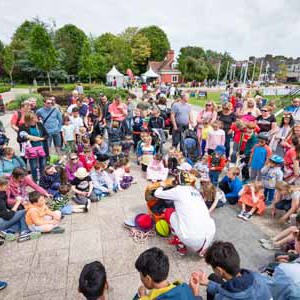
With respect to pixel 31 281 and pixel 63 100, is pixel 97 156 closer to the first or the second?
pixel 31 281

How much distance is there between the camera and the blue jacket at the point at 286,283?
2.07 meters

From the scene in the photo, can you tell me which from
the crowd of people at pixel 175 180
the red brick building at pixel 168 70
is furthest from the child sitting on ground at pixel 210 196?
the red brick building at pixel 168 70

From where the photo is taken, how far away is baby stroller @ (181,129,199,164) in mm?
7074

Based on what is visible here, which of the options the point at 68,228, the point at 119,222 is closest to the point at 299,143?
the point at 119,222

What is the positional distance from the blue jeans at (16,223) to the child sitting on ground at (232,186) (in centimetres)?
389

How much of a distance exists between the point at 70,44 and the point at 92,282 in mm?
51501

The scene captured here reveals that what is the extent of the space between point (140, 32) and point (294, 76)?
5960 cm

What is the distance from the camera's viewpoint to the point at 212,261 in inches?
86.7

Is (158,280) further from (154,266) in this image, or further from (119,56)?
(119,56)

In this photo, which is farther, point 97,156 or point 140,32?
point 140,32

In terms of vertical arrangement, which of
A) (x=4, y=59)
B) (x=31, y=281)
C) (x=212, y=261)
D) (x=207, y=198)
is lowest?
(x=31, y=281)

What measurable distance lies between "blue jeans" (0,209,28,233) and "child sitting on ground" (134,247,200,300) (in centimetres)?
281

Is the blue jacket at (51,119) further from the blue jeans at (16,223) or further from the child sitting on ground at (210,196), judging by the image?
the child sitting on ground at (210,196)

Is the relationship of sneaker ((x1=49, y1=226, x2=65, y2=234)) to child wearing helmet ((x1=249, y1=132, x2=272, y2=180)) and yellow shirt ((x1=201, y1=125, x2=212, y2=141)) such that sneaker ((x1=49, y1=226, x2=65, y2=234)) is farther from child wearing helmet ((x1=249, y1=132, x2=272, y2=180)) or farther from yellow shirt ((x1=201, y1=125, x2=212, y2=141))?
yellow shirt ((x1=201, y1=125, x2=212, y2=141))
